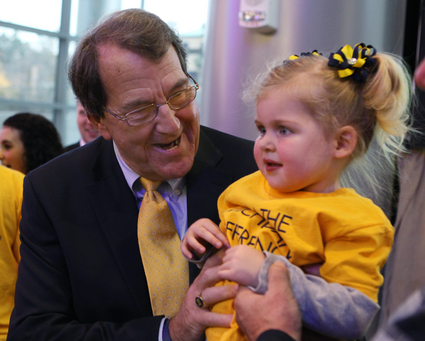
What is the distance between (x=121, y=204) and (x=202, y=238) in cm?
47

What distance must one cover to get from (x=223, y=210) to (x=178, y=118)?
45 cm

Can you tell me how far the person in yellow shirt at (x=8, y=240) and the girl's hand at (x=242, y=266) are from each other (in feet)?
4.79

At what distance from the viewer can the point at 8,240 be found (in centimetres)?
220

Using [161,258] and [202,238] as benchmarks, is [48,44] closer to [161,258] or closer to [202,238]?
[161,258]

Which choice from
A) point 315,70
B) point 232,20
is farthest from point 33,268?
point 232,20

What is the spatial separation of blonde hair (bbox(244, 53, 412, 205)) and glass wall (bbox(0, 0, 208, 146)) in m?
5.20

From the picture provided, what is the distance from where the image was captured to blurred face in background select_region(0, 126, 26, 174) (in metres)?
3.63

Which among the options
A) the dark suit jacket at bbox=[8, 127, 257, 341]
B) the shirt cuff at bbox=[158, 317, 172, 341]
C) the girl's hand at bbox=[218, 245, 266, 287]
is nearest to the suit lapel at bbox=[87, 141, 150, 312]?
the dark suit jacket at bbox=[8, 127, 257, 341]

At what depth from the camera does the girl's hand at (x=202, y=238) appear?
1.29 metres

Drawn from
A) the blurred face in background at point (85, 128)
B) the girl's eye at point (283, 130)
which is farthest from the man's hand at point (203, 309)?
the blurred face in background at point (85, 128)

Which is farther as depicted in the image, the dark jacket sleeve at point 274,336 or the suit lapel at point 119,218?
the suit lapel at point 119,218

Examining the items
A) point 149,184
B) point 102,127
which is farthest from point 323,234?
point 102,127

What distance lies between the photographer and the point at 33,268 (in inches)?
64.9

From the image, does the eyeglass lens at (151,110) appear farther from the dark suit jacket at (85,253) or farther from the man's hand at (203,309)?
the man's hand at (203,309)
